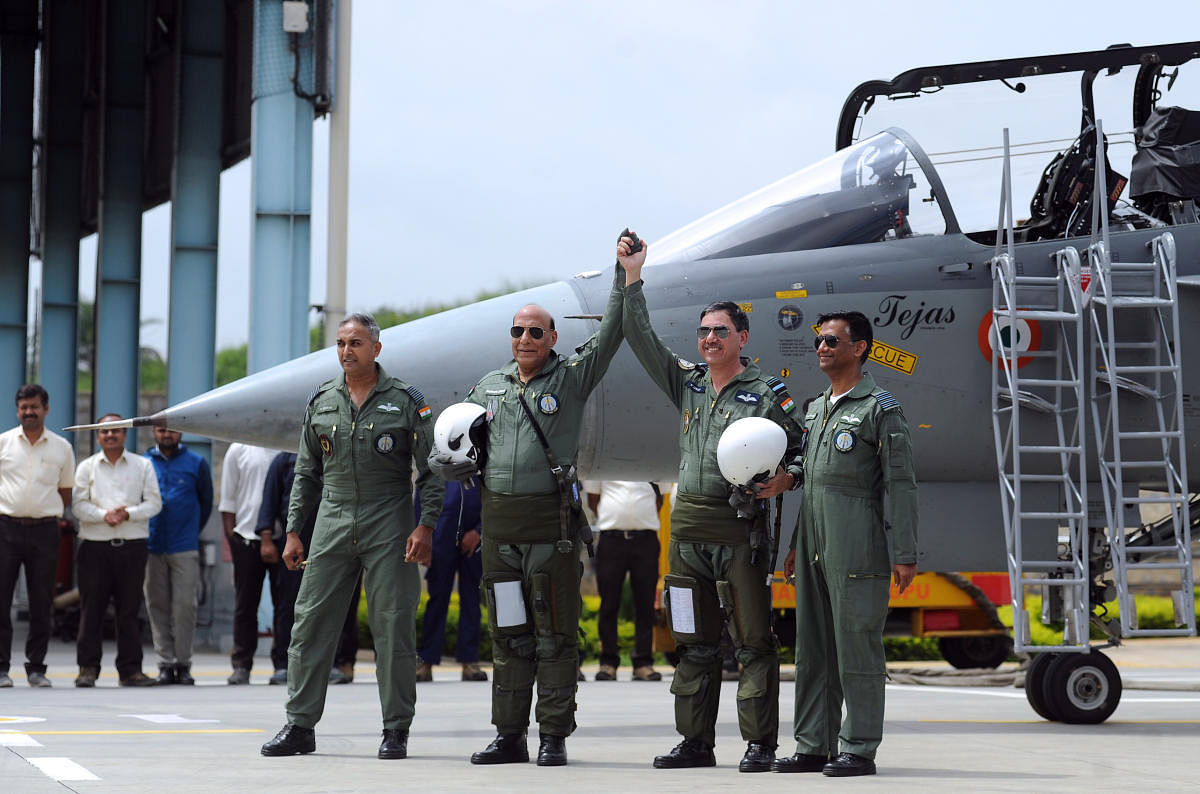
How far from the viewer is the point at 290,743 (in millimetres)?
6375

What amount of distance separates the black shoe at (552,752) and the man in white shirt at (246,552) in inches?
209

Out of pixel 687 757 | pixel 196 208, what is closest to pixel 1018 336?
pixel 687 757

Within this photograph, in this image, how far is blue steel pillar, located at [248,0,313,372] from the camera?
14180 mm

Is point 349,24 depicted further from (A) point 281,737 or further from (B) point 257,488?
(A) point 281,737

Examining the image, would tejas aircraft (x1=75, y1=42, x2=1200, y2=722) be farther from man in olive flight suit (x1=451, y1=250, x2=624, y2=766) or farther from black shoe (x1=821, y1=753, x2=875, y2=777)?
black shoe (x1=821, y1=753, x2=875, y2=777)

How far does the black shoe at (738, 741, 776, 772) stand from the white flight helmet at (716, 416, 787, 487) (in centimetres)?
105

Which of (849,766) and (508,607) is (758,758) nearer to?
(849,766)

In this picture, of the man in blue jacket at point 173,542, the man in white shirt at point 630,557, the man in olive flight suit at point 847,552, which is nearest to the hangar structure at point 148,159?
the man in blue jacket at point 173,542

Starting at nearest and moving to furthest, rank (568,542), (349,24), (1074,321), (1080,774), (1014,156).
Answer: (1080,774)
(568,542)
(1074,321)
(1014,156)
(349,24)

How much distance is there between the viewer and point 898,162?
25.2ft

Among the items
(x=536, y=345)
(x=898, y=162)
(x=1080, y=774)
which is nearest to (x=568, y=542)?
(x=536, y=345)

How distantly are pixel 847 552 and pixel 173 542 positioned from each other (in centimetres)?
684

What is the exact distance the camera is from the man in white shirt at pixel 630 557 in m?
11.8

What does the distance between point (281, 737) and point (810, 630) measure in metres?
2.28
